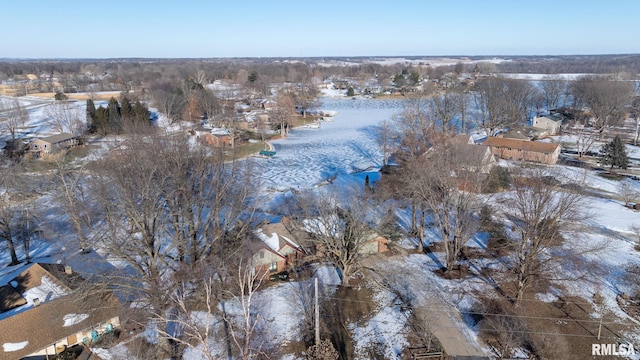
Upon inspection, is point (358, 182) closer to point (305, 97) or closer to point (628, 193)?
point (628, 193)

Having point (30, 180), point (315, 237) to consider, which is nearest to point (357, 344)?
point (315, 237)

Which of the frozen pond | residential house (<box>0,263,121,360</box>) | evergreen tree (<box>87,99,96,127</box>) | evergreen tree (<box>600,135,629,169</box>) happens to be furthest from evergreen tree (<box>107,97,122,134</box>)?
evergreen tree (<box>600,135,629,169</box>)

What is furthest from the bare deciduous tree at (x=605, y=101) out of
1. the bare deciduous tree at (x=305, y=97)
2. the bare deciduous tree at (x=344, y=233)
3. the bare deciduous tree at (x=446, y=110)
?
the bare deciduous tree at (x=344, y=233)

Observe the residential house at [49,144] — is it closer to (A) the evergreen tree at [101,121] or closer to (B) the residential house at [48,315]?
(A) the evergreen tree at [101,121]

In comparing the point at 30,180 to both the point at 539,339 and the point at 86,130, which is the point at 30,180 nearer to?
the point at 86,130
